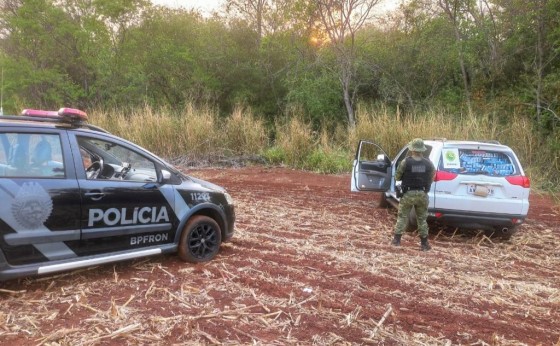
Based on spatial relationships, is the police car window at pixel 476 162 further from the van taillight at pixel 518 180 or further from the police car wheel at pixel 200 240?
the police car wheel at pixel 200 240

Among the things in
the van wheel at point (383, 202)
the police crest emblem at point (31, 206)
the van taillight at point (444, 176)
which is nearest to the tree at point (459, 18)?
the van wheel at point (383, 202)

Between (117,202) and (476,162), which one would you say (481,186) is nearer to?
(476,162)

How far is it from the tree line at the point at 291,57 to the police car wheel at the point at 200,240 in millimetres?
11685

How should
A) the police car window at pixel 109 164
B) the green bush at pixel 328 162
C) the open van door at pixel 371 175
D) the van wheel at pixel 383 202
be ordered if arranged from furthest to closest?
1. the green bush at pixel 328 162
2. the van wheel at pixel 383 202
3. the open van door at pixel 371 175
4. the police car window at pixel 109 164

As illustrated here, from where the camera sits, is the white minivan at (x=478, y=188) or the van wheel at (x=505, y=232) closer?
the white minivan at (x=478, y=188)

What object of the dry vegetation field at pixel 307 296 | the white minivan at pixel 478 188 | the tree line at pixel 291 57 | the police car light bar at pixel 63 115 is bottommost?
the dry vegetation field at pixel 307 296

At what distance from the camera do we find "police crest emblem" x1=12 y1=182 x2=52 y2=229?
4.04 metres

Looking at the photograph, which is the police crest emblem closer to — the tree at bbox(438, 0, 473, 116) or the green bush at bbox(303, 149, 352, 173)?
the green bush at bbox(303, 149, 352, 173)

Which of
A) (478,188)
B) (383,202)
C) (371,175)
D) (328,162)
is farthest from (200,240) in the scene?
(328,162)

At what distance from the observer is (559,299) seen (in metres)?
4.80

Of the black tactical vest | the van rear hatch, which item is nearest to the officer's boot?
the van rear hatch

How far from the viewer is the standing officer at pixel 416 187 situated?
6.45 meters

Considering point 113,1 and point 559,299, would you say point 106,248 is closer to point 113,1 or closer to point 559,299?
point 559,299

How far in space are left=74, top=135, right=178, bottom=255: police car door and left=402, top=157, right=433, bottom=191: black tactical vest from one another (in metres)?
3.38
